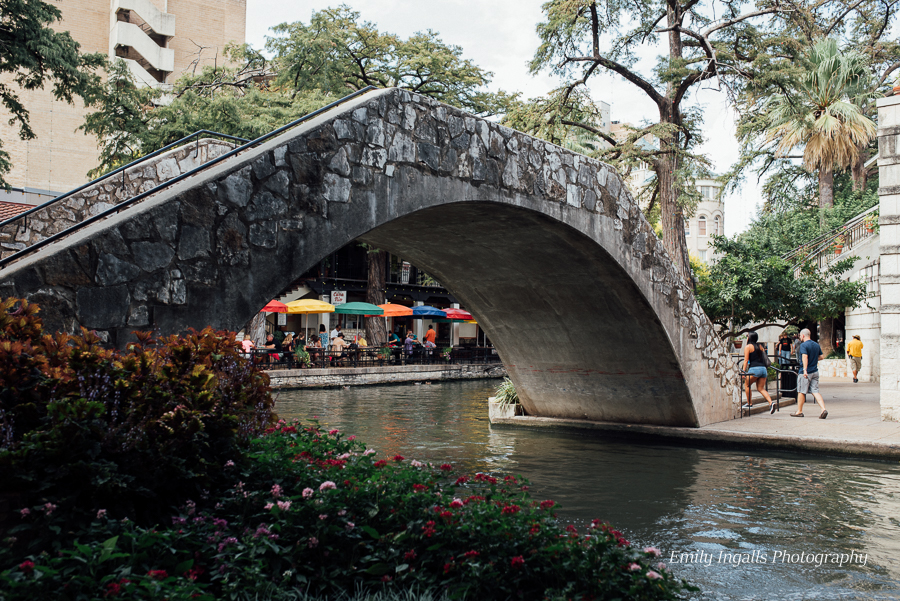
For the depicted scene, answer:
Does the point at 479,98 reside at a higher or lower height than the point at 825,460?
higher

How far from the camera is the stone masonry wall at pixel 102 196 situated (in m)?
7.94

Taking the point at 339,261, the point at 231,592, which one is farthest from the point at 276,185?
the point at 339,261

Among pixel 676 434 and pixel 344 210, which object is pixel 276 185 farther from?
pixel 676 434

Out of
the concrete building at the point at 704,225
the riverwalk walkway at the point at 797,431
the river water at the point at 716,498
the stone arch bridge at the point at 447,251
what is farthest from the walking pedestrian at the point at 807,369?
the concrete building at the point at 704,225

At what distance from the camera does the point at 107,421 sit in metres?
3.52

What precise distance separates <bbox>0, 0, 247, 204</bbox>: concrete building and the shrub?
27.8 m

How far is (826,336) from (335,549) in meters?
27.0

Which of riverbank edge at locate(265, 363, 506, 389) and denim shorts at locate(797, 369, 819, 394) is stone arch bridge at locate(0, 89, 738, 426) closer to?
denim shorts at locate(797, 369, 819, 394)

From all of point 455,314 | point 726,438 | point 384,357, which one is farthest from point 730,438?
point 455,314

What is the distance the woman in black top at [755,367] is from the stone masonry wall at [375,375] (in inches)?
528

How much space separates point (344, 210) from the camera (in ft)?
20.4

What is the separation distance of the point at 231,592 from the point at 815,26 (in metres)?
21.4

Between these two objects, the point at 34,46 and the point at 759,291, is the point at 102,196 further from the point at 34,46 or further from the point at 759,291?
the point at 759,291

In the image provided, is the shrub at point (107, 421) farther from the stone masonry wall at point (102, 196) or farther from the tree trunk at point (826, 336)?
the tree trunk at point (826, 336)
